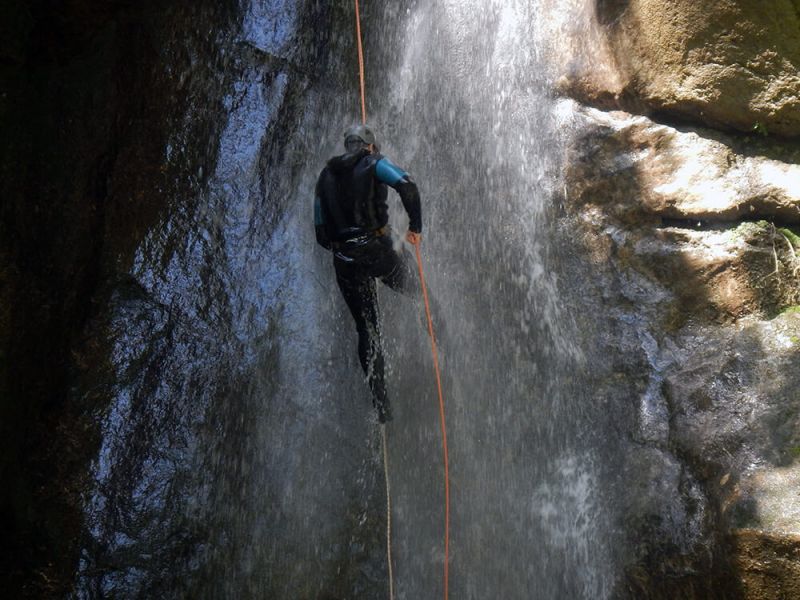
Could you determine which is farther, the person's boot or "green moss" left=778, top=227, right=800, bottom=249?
the person's boot

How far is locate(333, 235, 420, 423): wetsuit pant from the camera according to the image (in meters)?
4.86

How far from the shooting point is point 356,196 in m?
4.64

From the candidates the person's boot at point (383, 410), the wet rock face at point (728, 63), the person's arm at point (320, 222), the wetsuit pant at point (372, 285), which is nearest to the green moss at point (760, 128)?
the wet rock face at point (728, 63)

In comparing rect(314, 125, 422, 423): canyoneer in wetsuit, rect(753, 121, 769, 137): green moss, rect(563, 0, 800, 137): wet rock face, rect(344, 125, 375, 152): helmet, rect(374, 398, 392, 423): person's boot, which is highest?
rect(563, 0, 800, 137): wet rock face

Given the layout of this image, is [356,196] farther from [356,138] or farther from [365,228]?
[356,138]

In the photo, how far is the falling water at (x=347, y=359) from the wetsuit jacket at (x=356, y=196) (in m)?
0.94

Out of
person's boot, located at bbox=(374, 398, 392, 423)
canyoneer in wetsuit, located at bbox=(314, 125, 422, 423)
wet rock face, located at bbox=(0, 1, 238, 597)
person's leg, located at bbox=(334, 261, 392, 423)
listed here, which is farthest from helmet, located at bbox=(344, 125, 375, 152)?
person's boot, located at bbox=(374, 398, 392, 423)

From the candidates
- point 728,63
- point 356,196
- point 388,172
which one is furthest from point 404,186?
point 728,63

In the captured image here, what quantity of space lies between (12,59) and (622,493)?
5.32 m

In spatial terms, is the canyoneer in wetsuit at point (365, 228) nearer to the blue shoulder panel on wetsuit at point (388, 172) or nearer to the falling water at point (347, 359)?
the blue shoulder panel on wetsuit at point (388, 172)

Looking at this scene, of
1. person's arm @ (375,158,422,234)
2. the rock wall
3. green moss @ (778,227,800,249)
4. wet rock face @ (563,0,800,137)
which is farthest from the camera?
wet rock face @ (563,0,800,137)

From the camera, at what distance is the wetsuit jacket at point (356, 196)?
14.7 ft

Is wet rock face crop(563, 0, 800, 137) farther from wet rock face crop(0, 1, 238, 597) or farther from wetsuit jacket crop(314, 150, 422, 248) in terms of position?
wet rock face crop(0, 1, 238, 597)

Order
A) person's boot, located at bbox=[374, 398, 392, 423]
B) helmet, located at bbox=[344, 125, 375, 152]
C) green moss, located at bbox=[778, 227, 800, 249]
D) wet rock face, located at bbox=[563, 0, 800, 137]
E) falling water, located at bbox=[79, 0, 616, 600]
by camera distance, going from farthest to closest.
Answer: person's boot, located at bbox=[374, 398, 392, 423], falling water, located at bbox=[79, 0, 616, 600], helmet, located at bbox=[344, 125, 375, 152], wet rock face, located at bbox=[563, 0, 800, 137], green moss, located at bbox=[778, 227, 800, 249]
